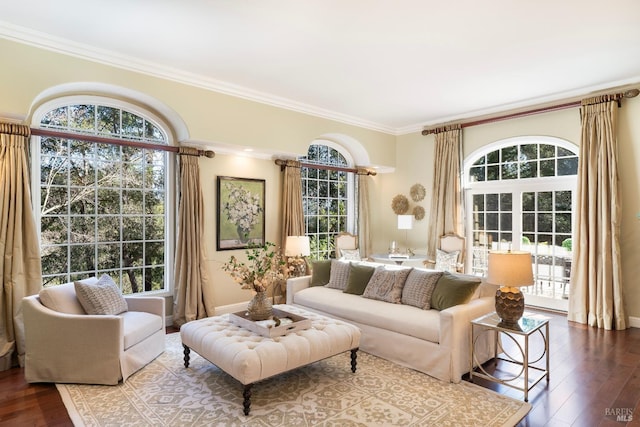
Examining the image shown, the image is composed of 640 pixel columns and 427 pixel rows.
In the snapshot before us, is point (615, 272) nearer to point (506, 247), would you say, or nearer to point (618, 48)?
point (506, 247)

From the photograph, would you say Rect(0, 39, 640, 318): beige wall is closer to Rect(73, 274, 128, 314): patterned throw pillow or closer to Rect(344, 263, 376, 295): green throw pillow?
Rect(73, 274, 128, 314): patterned throw pillow

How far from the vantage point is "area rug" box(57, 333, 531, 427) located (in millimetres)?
2566

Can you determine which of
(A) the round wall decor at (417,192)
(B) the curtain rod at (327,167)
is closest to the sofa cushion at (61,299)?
(B) the curtain rod at (327,167)

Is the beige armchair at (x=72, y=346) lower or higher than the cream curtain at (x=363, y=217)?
lower

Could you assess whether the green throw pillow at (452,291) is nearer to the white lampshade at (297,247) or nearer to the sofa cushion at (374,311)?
the sofa cushion at (374,311)

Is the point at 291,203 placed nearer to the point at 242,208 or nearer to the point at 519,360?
the point at 242,208

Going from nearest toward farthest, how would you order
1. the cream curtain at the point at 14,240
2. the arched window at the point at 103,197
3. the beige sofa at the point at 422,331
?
the beige sofa at the point at 422,331 < the cream curtain at the point at 14,240 < the arched window at the point at 103,197

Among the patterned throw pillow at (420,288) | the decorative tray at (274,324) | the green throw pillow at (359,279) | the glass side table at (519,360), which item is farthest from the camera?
the green throw pillow at (359,279)

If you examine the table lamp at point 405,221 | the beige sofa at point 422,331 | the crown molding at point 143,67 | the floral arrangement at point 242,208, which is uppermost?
the crown molding at point 143,67

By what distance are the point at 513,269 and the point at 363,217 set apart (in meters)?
4.17

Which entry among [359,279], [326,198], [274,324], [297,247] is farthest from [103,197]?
[326,198]

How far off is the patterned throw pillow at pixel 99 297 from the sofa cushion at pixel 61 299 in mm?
81

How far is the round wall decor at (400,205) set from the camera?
7.09 metres

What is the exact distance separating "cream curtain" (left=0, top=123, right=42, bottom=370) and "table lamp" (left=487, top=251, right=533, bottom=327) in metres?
4.36
